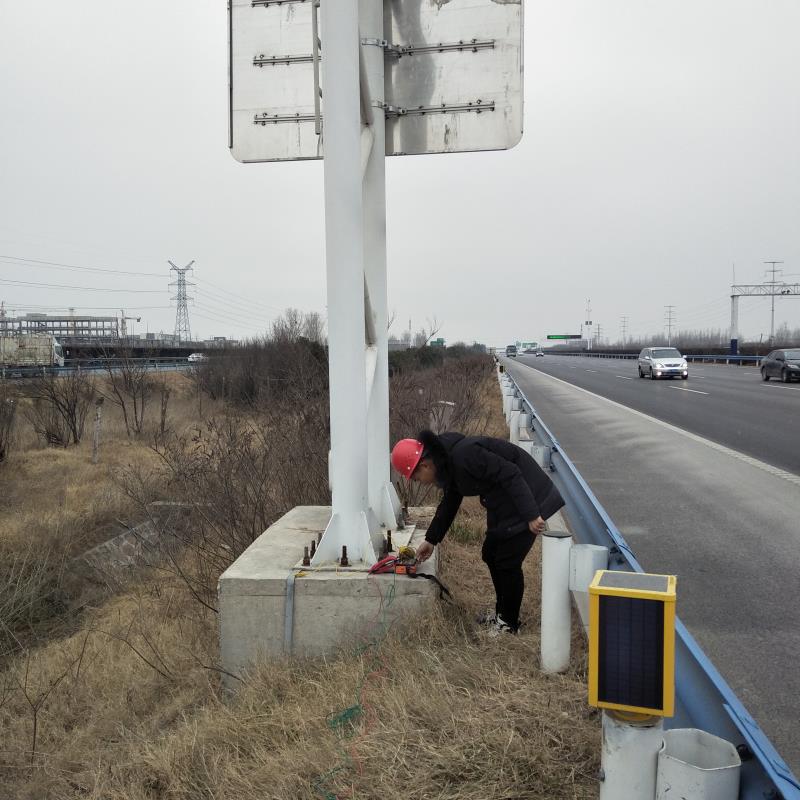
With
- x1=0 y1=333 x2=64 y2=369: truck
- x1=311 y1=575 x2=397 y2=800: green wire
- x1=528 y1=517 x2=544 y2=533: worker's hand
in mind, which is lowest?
x1=311 y1=575 x2=397 y2=800: green wire

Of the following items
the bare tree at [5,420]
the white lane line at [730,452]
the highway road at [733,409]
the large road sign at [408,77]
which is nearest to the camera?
the large road sign at [408,77]

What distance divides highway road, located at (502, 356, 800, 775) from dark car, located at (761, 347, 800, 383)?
34.5ft

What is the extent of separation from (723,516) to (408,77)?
5389 mm

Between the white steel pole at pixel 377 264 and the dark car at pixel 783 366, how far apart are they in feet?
87.3

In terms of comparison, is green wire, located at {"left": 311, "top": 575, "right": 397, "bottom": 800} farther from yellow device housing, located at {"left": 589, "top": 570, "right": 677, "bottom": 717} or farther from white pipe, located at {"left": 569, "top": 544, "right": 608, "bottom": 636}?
yellow device housing, located at {"left": 589, "top": 570, "right": 677, "bottom": 717}

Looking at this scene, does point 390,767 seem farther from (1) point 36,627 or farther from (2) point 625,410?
(2) point 625,410

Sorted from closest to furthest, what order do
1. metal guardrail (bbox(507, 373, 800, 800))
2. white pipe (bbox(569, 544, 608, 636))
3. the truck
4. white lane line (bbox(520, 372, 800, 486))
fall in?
metal guardrail (bbox(507, 373, 800, 800)) < white pipe (bbox(569, 544, 608, 636)) < white lane line (bbox(520, 372, 800, 486)) < the truck

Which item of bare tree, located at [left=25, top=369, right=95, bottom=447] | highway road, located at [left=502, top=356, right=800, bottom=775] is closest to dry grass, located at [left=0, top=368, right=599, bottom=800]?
highway road, located at [left=502, top=356, right=800, bottom=775]

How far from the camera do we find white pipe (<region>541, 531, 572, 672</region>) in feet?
10.2

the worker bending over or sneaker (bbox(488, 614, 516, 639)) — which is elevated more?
the worker bending over

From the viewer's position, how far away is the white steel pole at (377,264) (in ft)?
16.1

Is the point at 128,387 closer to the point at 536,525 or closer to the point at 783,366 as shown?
the point at 536,525

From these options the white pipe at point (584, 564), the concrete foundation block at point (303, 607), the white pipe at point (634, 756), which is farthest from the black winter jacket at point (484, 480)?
the white pipe at point (634, 756)

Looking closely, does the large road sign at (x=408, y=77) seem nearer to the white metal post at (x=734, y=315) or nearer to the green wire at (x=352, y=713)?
the green wire at (x=352, y=713)
